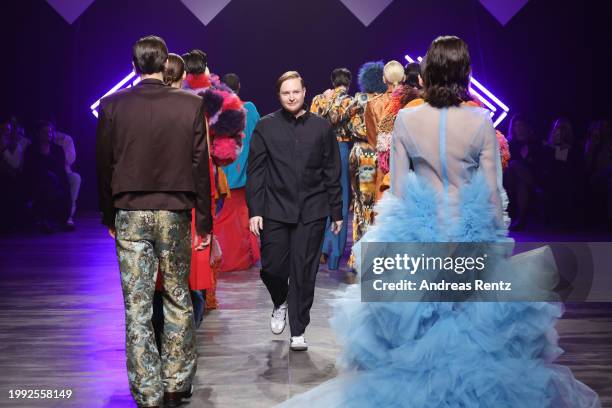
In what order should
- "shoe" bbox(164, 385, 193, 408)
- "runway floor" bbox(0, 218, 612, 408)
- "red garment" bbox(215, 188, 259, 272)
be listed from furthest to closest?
"red garment" bbox(215, 188, 259, 272) → "runway floor" bbox(0, 218, 612, 408) → "shoe" bbox(164, 385, 193, 408)

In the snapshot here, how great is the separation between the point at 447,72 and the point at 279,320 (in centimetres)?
242

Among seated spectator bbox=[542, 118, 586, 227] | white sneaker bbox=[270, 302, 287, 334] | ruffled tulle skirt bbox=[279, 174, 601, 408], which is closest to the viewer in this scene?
ruffled tulle skirt bbox=[279, 174, 601, 408]

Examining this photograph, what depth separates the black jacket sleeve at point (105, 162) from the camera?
12.6 feet

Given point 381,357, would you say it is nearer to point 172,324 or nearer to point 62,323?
point 172,324

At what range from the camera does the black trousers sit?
5.03 meters

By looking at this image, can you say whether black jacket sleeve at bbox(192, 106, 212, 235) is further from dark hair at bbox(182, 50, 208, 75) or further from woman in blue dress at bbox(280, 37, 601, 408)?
dark hair at bbox(182, 50, 208, 75)

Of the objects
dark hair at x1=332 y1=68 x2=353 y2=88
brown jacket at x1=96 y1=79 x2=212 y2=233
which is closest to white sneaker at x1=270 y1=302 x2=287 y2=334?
brown jacket at x1=96 y1=79 x2=212 y2=233

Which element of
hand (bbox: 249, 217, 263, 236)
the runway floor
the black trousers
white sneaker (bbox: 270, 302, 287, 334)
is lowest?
the runway floor

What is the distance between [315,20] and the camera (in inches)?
529

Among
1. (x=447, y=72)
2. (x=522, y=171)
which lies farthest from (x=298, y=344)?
(x=522, y=171)

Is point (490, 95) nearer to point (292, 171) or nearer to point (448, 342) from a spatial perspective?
point (292, 171)

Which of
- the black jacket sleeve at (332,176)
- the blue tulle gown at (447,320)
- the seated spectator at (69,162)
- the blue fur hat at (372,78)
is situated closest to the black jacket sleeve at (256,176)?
the black jacket sleeve at (332,176)

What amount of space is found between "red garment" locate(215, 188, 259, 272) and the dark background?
18.4ft

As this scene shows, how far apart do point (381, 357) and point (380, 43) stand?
10.6 metres
